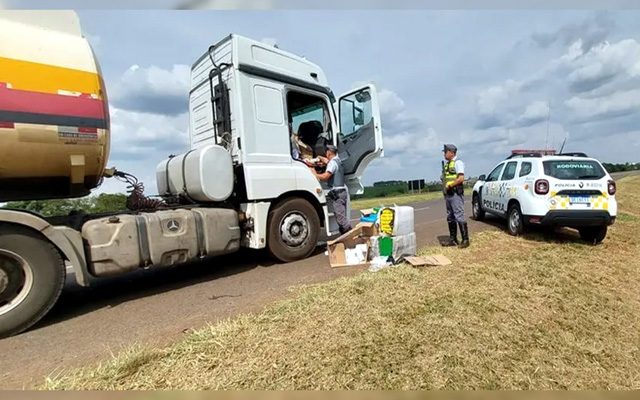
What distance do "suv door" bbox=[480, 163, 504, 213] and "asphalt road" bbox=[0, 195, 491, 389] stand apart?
14.9ft

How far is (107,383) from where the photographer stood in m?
2.36

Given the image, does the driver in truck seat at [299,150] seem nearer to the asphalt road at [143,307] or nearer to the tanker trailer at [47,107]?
the asphalt road at [143,307]

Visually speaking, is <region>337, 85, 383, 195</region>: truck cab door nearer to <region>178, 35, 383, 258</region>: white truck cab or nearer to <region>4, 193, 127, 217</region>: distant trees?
<region>178, 35, 383, 258</region>: white truck cab

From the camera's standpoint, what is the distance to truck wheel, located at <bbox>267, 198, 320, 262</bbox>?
567 cm

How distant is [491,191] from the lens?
859 centimetres

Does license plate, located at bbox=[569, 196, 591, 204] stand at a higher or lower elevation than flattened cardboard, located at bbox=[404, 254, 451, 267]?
higher

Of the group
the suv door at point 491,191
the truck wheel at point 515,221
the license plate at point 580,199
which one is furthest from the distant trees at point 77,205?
the suv door at point 491,191

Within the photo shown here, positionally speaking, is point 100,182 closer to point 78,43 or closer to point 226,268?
point 78,43

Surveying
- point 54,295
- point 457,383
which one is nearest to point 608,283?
point 457,383

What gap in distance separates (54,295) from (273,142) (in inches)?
133

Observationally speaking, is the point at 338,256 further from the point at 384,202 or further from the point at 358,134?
the point at 384,202

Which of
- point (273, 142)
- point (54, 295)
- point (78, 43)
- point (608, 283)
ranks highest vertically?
point (78, 43)

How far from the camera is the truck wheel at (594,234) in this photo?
256 inches

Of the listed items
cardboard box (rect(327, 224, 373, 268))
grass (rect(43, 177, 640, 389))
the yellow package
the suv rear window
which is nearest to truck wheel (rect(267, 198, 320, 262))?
cardboard box (rect(327, 224, 373, 268))
